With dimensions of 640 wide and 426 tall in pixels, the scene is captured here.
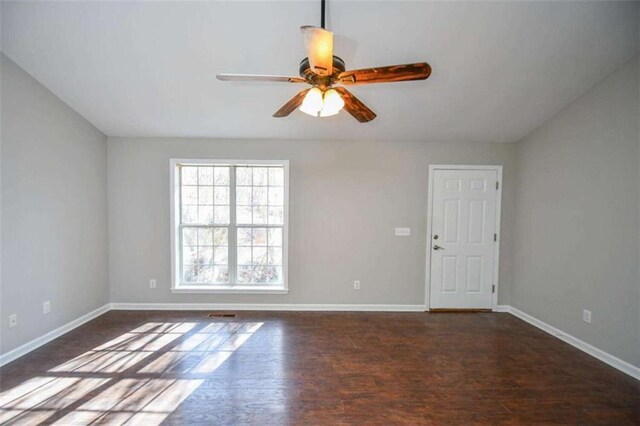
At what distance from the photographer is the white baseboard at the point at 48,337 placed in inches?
96.0

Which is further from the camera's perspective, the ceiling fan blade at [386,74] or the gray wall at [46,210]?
the gray wall at [46,210]

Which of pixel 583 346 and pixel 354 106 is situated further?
pixel 583 346

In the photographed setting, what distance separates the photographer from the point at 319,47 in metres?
1.44

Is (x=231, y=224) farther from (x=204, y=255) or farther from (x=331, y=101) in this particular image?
(x=331, y=101)

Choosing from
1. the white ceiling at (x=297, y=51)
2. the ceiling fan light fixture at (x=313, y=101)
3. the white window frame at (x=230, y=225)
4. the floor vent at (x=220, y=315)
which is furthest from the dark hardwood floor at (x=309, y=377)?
the white ceiling at (x=297, y=51)

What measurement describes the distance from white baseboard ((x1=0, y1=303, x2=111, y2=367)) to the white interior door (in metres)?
4.46

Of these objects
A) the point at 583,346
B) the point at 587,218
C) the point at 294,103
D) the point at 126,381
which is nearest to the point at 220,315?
the point at 126,381

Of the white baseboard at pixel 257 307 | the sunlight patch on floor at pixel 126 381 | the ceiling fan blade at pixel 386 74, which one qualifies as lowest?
the sunlight patch on floor at pixel 126 381

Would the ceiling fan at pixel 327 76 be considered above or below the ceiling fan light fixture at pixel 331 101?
above

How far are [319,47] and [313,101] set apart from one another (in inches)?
15.4

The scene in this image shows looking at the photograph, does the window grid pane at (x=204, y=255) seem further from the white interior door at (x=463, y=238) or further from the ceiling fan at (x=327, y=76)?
the white interior door at (x=463, y=238)

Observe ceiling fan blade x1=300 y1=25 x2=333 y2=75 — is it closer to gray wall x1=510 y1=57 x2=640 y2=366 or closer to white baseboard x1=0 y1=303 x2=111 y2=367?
gray wall x1=510 y1=57 x2=640 y2=366

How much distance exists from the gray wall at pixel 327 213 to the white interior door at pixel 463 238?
0.57 ft

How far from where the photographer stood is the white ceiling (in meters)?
2.05
